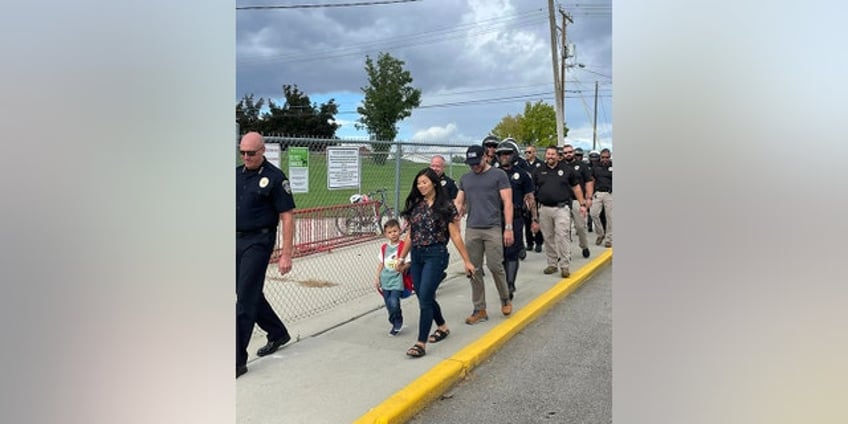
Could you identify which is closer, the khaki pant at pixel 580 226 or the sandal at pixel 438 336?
the sandal at pixel 438 336

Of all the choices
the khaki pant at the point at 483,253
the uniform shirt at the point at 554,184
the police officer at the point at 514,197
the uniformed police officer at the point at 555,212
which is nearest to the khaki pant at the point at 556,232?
the uniformed police officer at the point at 555,212

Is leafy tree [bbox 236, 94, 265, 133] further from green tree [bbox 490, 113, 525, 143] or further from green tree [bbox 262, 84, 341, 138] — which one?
green tree [bbox 490, 113, 525, 143]

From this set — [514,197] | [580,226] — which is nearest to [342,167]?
[514,197]

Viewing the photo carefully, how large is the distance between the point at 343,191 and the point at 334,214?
165 centimetres

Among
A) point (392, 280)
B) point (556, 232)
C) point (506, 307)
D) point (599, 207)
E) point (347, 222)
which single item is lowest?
point (506, 307)

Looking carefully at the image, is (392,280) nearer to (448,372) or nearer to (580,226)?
(448,372)

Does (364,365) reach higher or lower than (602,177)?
lower

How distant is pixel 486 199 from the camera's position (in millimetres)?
5871

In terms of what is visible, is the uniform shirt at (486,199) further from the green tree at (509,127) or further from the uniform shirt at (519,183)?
the green tree at (509,127)

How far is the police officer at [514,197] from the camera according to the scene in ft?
22.6

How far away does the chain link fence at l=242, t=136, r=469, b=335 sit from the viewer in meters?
6.97

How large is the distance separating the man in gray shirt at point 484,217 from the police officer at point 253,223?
83.4 inches
